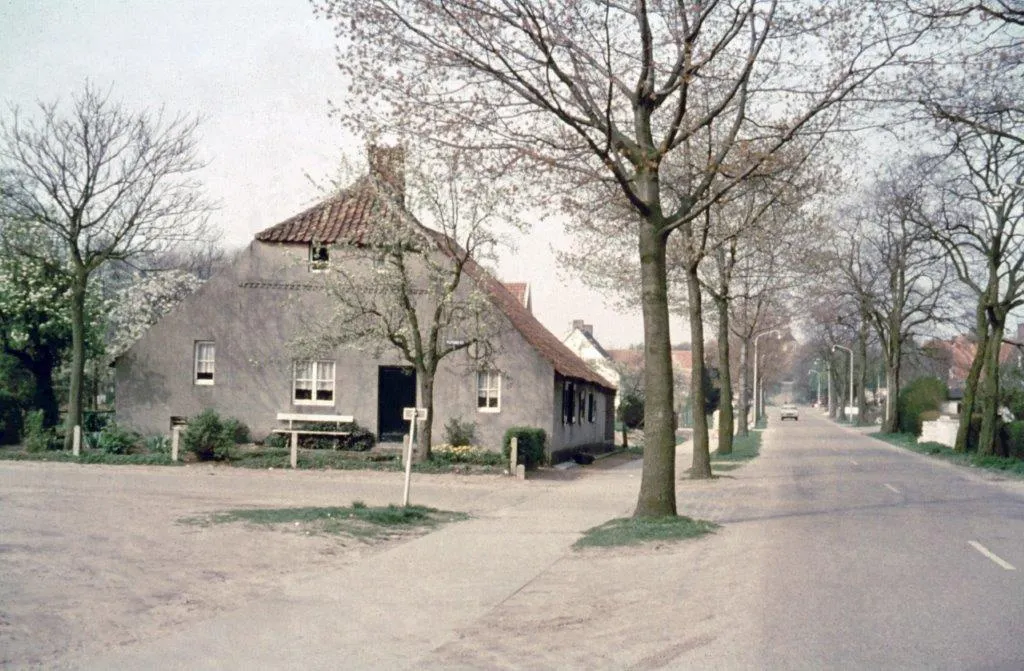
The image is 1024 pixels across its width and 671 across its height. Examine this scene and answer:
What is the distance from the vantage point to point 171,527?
13.9 metres

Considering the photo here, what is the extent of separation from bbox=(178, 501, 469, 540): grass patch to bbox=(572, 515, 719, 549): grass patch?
2.69 metres

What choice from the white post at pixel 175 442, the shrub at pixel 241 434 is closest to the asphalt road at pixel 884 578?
the white post at pixel 175 442

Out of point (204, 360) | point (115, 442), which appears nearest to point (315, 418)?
point (204, 360)

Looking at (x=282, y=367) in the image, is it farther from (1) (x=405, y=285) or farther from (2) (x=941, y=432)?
(2) (x=941, y=432)

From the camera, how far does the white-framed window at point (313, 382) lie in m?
30.8

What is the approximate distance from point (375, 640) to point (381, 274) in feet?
59.2

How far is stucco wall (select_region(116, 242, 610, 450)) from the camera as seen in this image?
99.2 feet

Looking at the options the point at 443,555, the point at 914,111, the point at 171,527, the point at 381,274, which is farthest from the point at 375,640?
the point at 381,274

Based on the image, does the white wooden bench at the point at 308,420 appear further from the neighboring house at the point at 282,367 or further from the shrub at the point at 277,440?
the neighboring house at the point at 282,367

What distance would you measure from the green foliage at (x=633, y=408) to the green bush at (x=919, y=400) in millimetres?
15480

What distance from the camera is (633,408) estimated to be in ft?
193

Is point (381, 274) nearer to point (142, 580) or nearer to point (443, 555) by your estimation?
point (443, 555)

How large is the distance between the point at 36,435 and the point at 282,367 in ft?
23.1

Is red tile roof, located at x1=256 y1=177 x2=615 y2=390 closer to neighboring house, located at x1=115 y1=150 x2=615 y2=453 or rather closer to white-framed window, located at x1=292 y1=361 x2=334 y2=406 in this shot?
neighboring house, located at x1=115 y1=150 x2=615 y2=453
